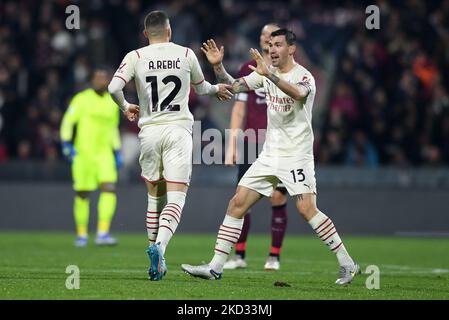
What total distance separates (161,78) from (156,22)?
0.54 metres

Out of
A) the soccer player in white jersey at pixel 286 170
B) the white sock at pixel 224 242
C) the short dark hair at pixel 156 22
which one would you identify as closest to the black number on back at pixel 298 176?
the soccer player in white jersey at pixel 286 170

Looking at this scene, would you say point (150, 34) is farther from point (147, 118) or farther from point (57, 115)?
point (57, 115)

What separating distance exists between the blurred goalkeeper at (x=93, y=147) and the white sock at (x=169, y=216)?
5978 millimetres

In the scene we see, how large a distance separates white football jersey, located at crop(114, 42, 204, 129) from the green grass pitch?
5.07ft

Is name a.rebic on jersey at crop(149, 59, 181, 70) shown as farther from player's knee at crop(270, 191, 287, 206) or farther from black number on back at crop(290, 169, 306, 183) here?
player's knee at crop(270, 191, 287, 206)

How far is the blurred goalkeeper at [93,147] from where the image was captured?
50.6ft

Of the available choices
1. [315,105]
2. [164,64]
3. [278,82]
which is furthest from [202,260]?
[315,105]

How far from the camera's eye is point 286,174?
9328mm

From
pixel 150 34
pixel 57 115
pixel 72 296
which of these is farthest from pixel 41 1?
pixel 72 296

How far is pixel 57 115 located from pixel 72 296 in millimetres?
11232

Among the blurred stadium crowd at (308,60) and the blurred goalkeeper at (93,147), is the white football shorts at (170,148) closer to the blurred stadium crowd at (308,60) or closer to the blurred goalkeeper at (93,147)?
the blurred goalkeeper at (93,147)

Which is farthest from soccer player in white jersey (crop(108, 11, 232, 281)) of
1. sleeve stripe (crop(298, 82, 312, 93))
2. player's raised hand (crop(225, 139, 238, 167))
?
player's raised hand (crop(225, 139, 238, 167))

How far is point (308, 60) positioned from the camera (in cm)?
2056

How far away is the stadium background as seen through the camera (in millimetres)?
18266
